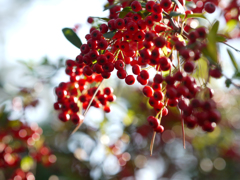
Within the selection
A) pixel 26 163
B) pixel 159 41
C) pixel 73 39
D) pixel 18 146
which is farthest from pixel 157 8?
pixel 18 146

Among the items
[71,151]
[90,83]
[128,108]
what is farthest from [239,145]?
[90,83]

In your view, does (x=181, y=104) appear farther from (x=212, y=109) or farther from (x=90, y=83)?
(x=90, y=83)

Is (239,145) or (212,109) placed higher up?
(212,109)

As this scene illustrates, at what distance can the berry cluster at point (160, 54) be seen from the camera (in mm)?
997

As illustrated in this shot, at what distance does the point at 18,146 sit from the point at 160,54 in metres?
3.32

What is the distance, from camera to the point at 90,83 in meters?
1.95

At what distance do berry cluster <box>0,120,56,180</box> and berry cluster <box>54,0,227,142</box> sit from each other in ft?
8.52

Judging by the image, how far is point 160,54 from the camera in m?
1.12

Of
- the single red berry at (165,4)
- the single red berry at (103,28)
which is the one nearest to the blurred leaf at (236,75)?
the single red berry at (165,4)

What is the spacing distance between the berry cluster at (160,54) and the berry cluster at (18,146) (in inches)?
102

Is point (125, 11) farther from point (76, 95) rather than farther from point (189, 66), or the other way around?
point (76, 95)

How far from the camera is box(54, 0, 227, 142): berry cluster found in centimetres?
100

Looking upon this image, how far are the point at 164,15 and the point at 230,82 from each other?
512mm

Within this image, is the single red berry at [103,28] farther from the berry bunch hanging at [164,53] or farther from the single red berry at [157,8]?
the single red berry at [157,8]
